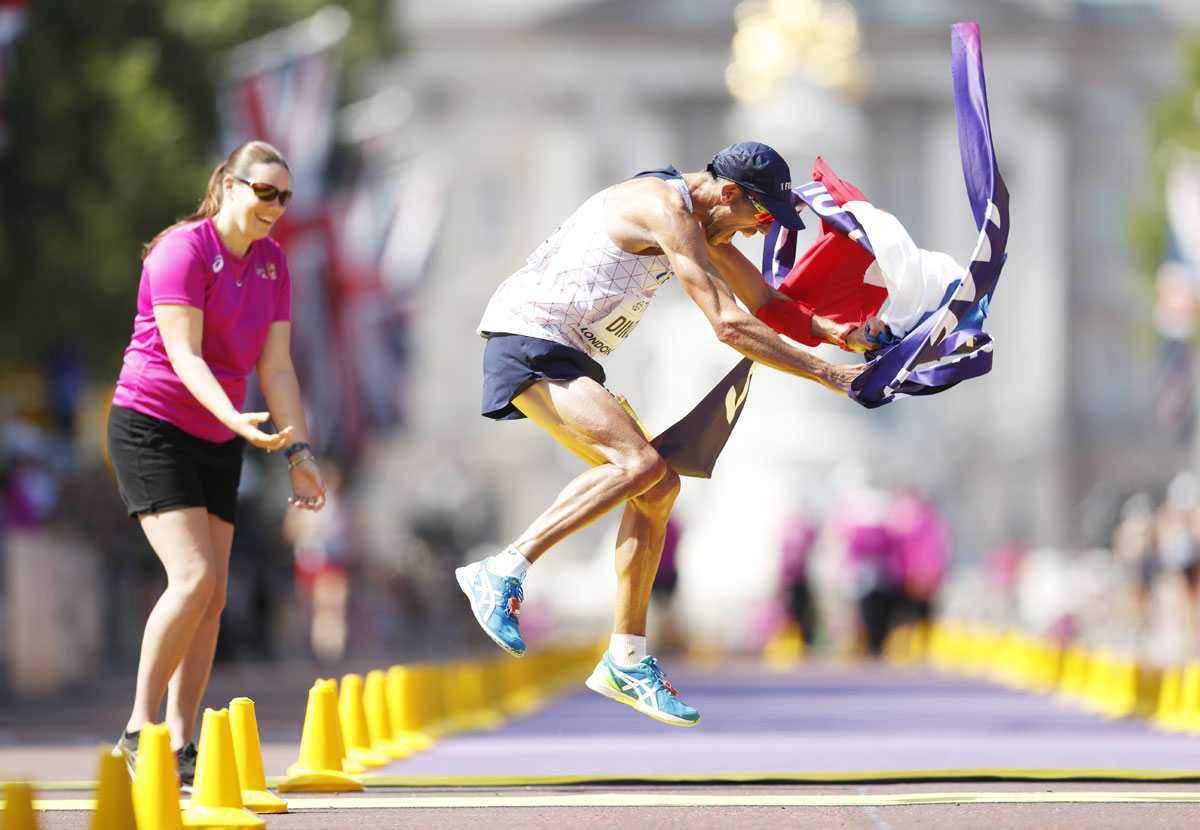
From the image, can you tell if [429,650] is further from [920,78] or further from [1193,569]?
[920,78]

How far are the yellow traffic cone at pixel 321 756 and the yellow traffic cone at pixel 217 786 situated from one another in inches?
44.3

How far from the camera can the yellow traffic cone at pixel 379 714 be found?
31.0 ft

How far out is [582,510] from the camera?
293 inches

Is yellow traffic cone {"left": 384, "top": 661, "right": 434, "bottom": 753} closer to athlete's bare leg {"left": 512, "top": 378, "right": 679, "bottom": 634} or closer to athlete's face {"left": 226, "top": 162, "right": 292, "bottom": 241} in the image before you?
athlete's bare leg {"left": 512, "top": 378, "right": 679, "bottom": 634}

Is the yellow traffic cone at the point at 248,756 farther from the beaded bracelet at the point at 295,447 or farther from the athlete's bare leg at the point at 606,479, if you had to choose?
the athlete's bare leg at the point at 606,479

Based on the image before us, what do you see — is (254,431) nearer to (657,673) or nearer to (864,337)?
(657,673)

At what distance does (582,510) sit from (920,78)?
80.3 metres

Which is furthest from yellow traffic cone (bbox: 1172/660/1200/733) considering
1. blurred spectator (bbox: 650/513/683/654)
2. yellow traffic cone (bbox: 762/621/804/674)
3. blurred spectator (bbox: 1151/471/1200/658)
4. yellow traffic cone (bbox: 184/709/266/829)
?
yellow traffic cone (bbox: 762/621/804/674)

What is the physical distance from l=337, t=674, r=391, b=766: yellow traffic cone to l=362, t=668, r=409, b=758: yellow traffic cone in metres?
0.49

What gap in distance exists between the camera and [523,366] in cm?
752

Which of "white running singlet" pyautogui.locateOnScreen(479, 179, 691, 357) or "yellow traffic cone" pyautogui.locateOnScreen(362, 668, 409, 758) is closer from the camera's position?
"white running singlet" pyautogui.locateOnScreen(479, 179, 691, 357)

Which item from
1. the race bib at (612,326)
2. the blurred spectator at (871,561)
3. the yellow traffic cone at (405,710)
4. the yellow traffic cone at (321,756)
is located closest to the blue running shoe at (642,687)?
the yellow traffic cone at (321,756)

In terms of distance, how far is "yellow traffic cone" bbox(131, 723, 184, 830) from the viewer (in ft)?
18.6

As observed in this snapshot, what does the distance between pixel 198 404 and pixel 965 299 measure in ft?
8.22
